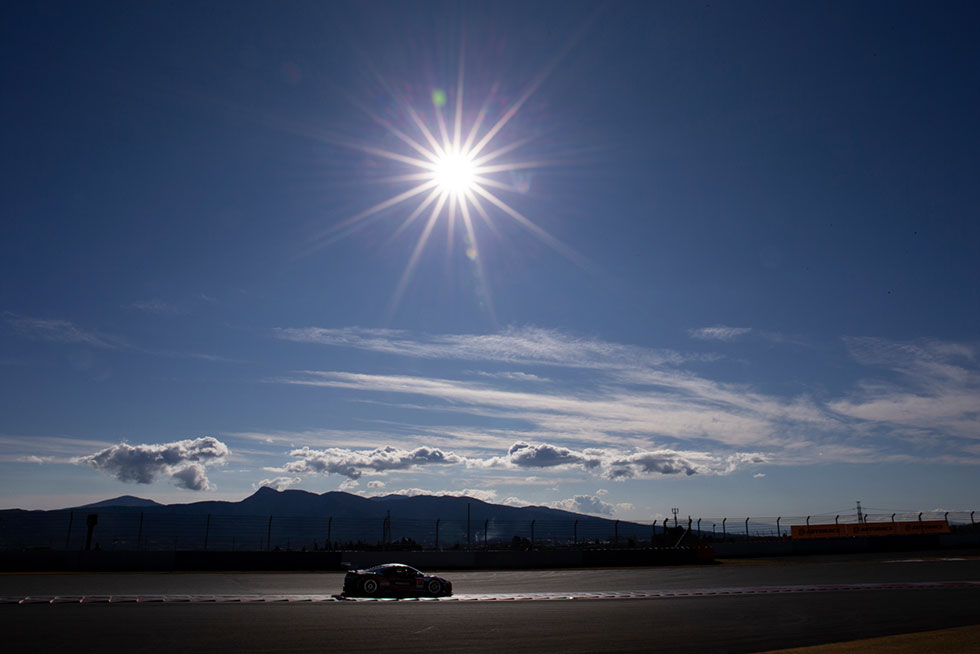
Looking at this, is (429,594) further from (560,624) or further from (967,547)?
(967,547)

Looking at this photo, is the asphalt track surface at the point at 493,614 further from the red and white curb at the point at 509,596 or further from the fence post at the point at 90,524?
the fence post at the point at 90,524

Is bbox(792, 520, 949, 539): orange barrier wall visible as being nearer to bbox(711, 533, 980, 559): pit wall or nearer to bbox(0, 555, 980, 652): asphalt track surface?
bbox(711, 533, 980, 559): pit wall

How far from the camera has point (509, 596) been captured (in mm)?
19156

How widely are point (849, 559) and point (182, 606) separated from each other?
3350cm

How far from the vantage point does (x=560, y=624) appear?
12.9 metres

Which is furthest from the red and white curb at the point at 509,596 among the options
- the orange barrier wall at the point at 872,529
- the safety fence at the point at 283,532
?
the orange barrier wall at the point at 872,529

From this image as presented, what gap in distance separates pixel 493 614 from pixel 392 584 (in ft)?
20.7

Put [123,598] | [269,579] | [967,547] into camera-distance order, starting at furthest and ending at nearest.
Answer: [967,547]
[269,579]
[123,598]

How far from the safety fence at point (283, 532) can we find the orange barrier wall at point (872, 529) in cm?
649

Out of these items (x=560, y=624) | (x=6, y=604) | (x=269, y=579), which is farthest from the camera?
(x=269, y=579)

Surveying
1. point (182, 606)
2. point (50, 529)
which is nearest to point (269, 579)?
point (182, 606)

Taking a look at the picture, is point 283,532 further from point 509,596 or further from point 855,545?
point 855,545

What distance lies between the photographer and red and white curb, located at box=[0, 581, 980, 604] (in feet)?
55.3

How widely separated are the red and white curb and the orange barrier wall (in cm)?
3223
